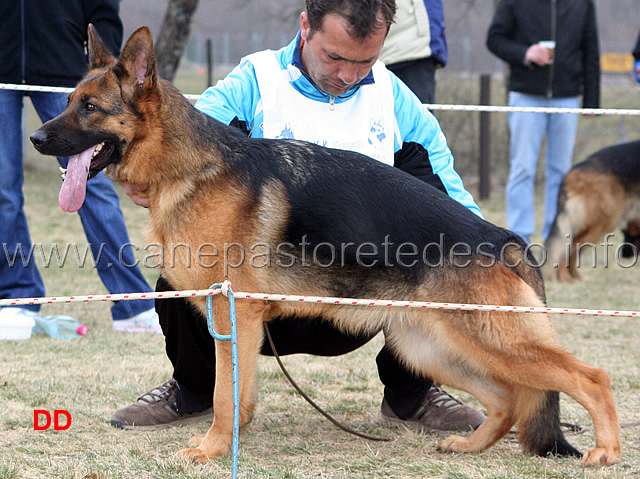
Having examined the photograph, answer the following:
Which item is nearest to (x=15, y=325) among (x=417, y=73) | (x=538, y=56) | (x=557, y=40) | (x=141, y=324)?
(x=141, y=324)

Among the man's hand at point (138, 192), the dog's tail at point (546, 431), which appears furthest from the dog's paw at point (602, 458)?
the man's hand at point (138, 192)

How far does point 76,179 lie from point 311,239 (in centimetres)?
95

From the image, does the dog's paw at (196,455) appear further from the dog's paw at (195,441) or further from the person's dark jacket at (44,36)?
the person's dark jacket at (44,36)

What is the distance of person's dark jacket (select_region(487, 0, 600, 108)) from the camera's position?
7488mm

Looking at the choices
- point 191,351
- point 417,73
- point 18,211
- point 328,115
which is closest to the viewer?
point 191,351

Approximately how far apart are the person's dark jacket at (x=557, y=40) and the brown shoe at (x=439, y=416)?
470cm

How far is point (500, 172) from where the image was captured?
13164mm

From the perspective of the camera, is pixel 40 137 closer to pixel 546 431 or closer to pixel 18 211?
pixel 546 431

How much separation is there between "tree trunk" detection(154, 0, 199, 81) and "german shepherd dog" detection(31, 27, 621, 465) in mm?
9604

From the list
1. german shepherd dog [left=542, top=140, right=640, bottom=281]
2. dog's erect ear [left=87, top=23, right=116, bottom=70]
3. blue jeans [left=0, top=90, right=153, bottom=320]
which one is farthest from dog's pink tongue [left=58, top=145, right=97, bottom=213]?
german shepherd dog [left=542, top=140, right=640, bottom=281]

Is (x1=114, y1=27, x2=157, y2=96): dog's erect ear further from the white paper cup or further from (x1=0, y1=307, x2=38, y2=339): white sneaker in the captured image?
the white paper cup

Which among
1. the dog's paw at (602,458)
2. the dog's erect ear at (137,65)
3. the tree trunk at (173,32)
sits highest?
the tree trunk at (173,32)

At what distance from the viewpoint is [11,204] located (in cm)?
495

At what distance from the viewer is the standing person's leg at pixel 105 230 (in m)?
4.94
